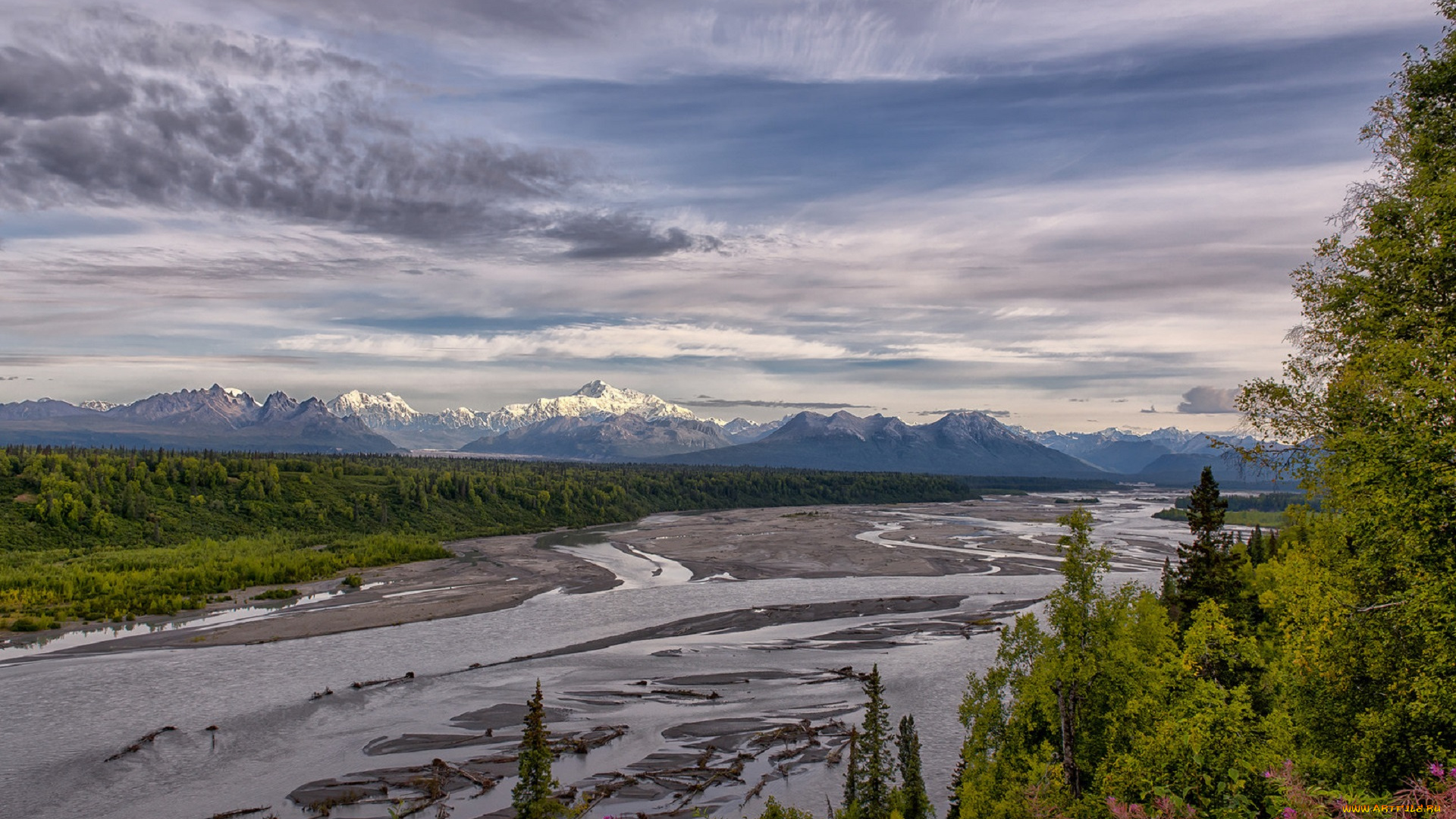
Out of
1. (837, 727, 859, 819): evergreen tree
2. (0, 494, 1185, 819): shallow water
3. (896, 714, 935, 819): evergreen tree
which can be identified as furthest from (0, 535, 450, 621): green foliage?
(896, 714, 935, 819): evergreen tree

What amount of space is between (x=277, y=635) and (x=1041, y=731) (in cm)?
5930

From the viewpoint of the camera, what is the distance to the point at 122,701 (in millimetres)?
45188

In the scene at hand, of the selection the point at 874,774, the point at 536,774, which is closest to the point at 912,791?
the point at 874,774

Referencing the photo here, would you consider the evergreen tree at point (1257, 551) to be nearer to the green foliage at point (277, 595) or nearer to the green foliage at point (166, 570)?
the green foliage at point (277, 595)

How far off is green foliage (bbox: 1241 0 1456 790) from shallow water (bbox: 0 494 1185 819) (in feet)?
76.2

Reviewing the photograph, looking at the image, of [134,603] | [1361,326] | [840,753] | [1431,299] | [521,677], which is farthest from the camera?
[134,603]

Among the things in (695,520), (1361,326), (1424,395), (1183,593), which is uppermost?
(1361,326)

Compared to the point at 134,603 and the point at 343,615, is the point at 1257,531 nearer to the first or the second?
the point at 343,615

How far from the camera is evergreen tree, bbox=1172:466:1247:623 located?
45.6m

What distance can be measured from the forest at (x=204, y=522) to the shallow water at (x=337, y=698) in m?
26.8

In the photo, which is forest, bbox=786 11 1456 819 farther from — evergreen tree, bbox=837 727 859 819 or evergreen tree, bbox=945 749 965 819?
evergreen tree, bbox=945 749 965 819

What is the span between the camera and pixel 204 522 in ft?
388

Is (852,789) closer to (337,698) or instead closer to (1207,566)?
(1207,566)

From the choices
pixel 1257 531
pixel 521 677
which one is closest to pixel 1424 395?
pixel 521 677
